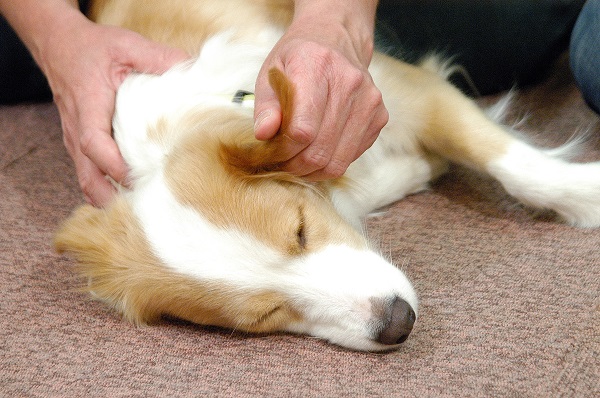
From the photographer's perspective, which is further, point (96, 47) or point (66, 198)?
point (66, 198)

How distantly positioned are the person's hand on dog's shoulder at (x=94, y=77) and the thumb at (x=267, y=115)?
478 mm

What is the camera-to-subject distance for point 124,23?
6.12 ft

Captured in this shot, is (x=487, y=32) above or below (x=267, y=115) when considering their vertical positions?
below

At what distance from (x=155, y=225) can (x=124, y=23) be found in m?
0.76

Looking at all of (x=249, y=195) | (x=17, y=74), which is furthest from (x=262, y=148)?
(x=17, y=74)

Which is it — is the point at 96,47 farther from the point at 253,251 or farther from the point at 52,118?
the point at 52,118

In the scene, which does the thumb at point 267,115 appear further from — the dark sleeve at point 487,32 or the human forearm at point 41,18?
the dark sleeve at point 487,32

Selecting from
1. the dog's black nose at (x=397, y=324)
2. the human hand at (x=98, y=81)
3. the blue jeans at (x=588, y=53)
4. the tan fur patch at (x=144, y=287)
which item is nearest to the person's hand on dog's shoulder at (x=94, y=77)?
the human hand at (x=98, y=81)

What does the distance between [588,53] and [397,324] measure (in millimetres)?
1130

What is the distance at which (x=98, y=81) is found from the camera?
66.4 inches

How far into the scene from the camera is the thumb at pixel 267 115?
4.11ft

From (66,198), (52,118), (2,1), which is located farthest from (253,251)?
(52,118)

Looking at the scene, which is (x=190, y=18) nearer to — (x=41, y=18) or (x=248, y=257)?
(x=41, y=18)

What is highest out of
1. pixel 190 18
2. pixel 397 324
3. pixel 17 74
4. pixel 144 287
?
pixel 190 18
